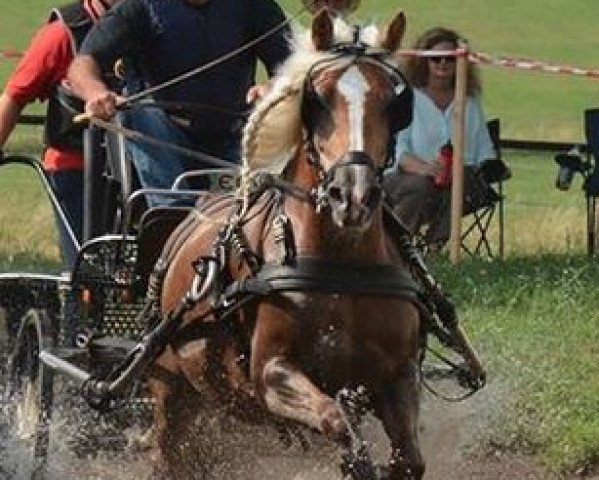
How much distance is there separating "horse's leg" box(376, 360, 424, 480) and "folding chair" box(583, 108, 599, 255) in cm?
733

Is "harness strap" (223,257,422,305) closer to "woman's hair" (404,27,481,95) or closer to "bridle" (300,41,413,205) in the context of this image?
"bridle" (300,41,413,205)

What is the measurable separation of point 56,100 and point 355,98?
3.33 m

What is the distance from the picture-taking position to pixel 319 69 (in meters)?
7.12

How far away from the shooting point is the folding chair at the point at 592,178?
14.6 meters

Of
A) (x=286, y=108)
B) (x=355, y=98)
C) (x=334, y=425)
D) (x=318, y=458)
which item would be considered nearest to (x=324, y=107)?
(x=355, y=98)

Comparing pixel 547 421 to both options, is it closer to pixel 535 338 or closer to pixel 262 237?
pixel 535 338

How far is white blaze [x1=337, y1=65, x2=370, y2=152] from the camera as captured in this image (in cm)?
688

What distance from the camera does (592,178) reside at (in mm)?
14641

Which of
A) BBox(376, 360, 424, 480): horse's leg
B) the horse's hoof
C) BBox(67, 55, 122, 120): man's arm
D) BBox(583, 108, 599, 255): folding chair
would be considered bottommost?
BBox(583, 108, 599, 255): folding chair

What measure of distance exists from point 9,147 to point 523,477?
1654cm

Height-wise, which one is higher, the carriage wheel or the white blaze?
the white blaze

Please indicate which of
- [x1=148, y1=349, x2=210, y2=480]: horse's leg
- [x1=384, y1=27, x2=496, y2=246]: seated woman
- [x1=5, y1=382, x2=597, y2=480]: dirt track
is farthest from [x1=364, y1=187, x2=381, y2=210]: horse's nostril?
[x1=384, y1=27, x2=496, y2=246]: seated woman

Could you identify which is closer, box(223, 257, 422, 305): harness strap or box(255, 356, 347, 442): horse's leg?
box(255, 356, 347, 442): horse's leg

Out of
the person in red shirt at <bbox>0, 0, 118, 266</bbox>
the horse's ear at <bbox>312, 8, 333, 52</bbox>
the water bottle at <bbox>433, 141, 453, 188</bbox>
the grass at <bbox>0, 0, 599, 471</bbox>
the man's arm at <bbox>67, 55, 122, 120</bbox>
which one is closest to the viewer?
the horse's ear at <bbox>312, 8, 333, 52</bbox>
